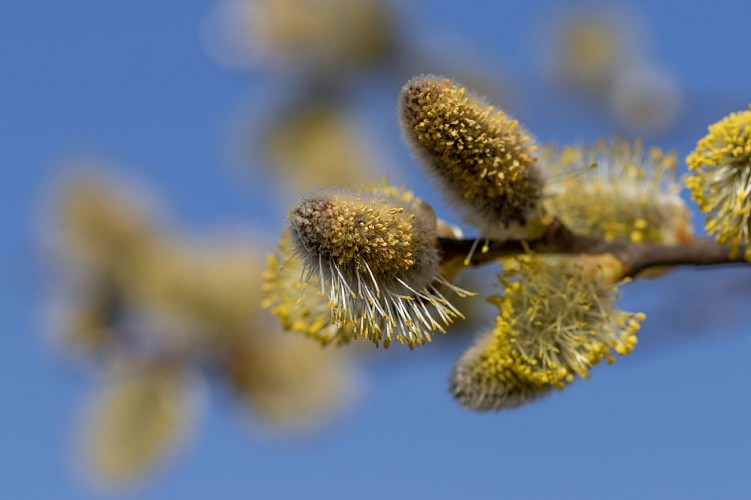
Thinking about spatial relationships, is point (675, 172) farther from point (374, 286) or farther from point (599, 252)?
point (374, 286)

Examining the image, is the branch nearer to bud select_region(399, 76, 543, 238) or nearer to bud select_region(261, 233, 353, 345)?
bud select_region(399, 76, 543, 238)

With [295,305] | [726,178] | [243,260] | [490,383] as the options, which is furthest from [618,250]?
[243,260]

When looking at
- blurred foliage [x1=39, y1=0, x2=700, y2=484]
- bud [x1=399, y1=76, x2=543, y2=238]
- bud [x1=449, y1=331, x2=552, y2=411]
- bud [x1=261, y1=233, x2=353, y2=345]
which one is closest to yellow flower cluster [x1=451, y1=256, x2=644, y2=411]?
bud [x1=449, y1=331, x2=552, y2=411]

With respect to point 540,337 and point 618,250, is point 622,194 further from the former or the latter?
point 540,337

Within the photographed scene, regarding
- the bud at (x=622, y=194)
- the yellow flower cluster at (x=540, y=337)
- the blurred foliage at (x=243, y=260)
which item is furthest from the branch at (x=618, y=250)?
the blurred foliage at (x=243, y=260)

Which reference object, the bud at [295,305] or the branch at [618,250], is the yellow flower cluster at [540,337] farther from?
the bud at [295,305]
